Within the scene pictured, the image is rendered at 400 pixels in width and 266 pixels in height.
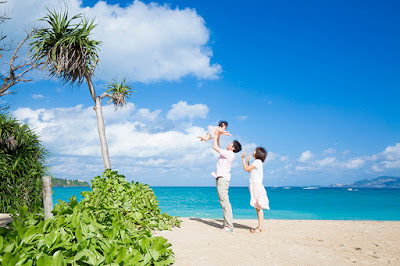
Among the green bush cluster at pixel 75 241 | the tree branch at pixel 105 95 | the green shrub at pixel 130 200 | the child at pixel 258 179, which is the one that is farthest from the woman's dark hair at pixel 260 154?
the tree branch at pixel 105 95

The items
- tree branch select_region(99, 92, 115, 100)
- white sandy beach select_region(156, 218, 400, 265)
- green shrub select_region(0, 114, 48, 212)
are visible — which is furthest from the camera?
tree branch select_region(99, 92, 115, 100)

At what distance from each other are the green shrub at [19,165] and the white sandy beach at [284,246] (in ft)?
14.2

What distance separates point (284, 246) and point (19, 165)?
6.95 m

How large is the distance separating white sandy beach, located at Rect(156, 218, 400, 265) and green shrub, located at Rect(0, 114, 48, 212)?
14.2 ft

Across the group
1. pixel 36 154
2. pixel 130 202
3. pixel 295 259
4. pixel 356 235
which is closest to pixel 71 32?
pixel 36 154

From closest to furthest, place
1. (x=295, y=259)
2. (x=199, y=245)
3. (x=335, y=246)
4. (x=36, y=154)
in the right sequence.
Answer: (x=295, y=259) → (x=199, y=245) → (x=335, y=246) → (x=36, y=154)

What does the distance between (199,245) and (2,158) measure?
19.6 feet

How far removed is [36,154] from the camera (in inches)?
332

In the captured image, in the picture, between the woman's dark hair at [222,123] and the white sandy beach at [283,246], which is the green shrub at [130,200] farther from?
the woman's dark hair at [222,123]

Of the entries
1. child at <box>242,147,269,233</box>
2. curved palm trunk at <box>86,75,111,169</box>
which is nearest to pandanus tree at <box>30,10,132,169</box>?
curved palm trunk at <box>86,75,111,169</box>

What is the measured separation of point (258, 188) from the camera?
6.20 metres

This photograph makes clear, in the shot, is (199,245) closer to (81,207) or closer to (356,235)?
(81,207)

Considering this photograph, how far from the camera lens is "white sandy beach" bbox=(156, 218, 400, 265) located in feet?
14.0

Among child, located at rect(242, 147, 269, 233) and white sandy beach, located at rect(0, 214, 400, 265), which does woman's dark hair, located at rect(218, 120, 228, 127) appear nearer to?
child, located at rect(242, 147, 269, 233)
